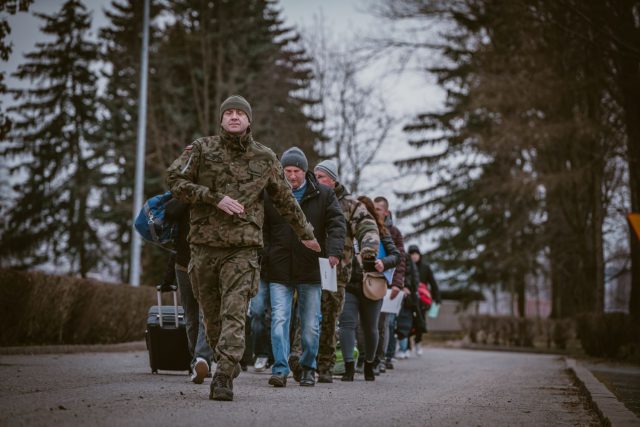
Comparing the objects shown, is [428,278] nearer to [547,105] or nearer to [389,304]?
[547,105]

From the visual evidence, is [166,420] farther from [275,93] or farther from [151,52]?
[151,52]

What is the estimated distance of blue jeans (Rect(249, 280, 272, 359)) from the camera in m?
10.4

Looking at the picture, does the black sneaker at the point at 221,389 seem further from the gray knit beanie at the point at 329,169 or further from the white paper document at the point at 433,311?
the white paper document at the point at 433,311

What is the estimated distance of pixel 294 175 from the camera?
891 cm

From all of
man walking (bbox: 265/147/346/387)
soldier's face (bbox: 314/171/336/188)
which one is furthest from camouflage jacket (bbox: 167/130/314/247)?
soldier's face (bbox: 314/171/336/188)

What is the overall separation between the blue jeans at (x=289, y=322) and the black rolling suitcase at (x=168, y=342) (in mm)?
1282

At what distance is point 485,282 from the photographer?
44.4 meters

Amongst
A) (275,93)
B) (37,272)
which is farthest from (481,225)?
(37,272)

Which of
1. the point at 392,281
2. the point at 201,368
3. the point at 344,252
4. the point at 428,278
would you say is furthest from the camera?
the point at 428,278

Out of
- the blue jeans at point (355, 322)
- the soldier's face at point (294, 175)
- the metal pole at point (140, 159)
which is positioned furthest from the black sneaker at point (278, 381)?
the metal pole at point (140, 159)

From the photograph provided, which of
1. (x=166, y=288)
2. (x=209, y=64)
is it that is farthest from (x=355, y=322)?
(x=209, y=64)

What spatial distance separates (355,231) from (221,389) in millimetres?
3456

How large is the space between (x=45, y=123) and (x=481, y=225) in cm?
2219

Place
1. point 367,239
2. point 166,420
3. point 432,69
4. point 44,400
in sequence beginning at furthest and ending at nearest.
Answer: point 432,69
point 367,239
point 44,400
point 166,420
